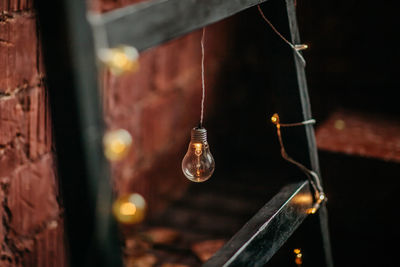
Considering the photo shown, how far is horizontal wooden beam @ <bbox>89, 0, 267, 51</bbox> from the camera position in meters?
0.86

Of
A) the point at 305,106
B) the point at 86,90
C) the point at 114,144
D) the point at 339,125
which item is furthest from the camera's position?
the point at 339,125

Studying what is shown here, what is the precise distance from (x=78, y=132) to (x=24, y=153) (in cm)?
87

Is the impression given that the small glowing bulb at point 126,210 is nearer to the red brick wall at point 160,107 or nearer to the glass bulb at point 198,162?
the glass bulb at point 198,162

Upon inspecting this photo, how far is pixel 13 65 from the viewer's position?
147cm

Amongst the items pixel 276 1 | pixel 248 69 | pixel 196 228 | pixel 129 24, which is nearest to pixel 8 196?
pixel 129 24

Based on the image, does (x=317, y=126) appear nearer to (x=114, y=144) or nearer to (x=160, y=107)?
(x=160, y=107)

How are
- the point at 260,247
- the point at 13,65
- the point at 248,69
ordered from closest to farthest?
the point at 260,247 → the point at 13,65 → the point at 248,69

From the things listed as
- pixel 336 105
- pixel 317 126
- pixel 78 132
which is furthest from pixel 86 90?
pixel 336 105

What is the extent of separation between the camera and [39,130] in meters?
1.67

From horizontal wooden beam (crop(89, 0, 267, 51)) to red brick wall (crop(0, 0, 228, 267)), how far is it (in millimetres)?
699

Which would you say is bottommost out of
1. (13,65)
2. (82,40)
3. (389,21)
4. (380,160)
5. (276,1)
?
(380,160)

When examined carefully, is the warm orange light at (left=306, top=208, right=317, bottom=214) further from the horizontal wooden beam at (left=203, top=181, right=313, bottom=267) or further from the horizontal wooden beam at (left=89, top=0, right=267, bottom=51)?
the horizontal wooden beam at (left=89, top=0, right=267, bottom=51)

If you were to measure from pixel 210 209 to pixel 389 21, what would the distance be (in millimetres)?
1826

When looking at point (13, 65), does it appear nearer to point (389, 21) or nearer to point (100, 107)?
point (100, 107)
